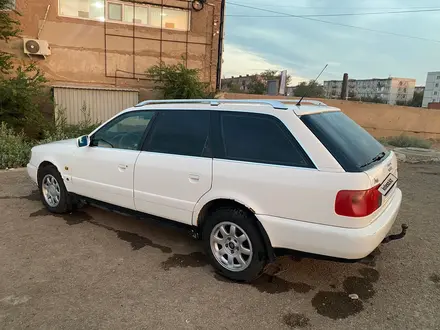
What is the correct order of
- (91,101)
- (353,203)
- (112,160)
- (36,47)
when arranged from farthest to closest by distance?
(91,101)
(36,47)
(112,160)
(353,203)

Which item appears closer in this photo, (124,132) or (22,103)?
(124,132)

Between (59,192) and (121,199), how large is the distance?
1.31 meters

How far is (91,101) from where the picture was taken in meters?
11.8

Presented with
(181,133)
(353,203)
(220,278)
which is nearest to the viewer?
(353,203)

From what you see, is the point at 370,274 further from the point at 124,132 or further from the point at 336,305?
the point at 124,132

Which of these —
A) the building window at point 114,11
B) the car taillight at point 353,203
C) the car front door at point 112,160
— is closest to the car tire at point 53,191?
the car front door at point 112,160

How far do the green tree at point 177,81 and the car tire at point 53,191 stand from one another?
7.24m

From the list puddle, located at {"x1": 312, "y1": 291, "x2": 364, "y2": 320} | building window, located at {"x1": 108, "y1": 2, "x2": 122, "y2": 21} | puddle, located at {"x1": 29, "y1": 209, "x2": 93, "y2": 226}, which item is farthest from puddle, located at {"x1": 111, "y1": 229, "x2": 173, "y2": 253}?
building window, located at {"x1": 108, "y1": 2, "x2": 122, "y2": 21}

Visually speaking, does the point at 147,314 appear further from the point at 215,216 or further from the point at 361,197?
the point at 361,197

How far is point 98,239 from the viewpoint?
13.4 feet

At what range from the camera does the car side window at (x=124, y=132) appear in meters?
3.93

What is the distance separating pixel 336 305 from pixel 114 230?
2.79m

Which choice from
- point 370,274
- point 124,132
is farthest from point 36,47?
point 370,274

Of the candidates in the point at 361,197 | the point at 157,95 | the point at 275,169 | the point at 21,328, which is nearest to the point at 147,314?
the point at 21,328
